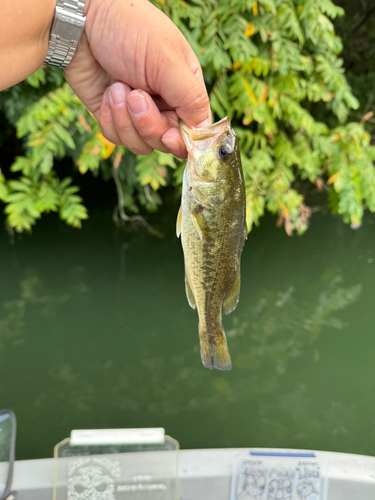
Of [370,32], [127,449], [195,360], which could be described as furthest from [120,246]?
[370,32]

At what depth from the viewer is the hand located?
119 centimetres

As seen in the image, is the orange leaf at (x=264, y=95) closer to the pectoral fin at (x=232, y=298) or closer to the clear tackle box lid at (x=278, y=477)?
the pectoral fin at (x=232, y=298)

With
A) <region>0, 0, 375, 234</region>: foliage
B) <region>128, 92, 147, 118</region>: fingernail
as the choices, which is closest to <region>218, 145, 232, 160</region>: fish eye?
<region>128, 92, 147, 118</region>: fingernail

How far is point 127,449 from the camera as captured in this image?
190cm

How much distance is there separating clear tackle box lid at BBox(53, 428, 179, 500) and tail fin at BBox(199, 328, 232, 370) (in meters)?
0.68

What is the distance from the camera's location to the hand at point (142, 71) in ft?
3.92

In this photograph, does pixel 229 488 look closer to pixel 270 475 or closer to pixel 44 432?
pixel 270 475

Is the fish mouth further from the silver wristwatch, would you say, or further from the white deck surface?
the white deck surface

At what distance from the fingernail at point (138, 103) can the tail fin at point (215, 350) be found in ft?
2.33

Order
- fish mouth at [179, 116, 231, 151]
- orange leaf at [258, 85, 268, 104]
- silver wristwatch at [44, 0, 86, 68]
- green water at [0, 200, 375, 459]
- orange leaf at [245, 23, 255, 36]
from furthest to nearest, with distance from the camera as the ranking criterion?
orange leaf at [258, 85, 268, 104]
orange leaf at [245, 23, 255, 36]
green water at [0, 200, 375, 459]
fish mouth at [179, 116, 231, 151]
silver wristwatch at [44, 0, 86, 68]

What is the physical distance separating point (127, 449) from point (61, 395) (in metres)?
1.46

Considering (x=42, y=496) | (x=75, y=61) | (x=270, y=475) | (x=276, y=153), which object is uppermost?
(x=75, y=61)

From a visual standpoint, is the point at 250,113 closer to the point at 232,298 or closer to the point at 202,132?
the point at 202,132

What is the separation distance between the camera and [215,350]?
1.43 metres
